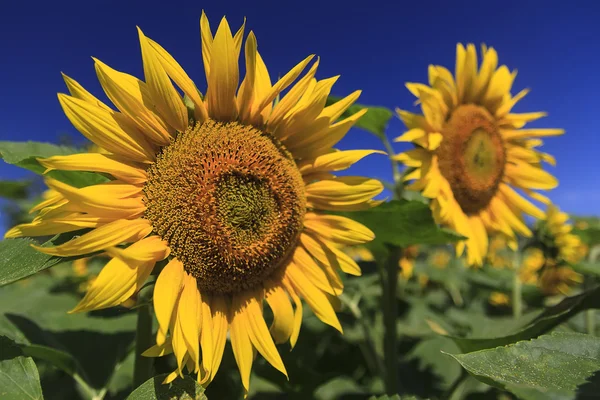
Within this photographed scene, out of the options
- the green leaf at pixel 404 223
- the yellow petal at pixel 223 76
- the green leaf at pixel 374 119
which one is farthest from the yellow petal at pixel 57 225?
the green leaf at pixel 374 119

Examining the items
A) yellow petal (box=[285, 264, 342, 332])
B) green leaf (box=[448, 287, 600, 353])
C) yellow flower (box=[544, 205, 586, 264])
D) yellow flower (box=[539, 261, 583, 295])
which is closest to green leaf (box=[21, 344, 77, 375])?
yellow petal (box=[285, 264, 342, 332])

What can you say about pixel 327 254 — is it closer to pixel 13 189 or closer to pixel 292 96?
pixel 292 96

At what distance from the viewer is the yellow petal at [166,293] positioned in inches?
55.9

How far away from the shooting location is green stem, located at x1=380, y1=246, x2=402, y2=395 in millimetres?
A: 2629

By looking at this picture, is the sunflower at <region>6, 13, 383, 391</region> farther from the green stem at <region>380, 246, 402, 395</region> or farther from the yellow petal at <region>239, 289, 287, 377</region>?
the green stem at <region>380, 246, 402, 395</region>

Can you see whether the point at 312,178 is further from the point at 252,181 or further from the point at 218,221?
the point at 218,221

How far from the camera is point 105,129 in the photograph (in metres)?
1.53

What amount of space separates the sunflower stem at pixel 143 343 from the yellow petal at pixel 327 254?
648 mm

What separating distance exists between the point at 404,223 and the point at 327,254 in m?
0.42

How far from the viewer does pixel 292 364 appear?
2.59m

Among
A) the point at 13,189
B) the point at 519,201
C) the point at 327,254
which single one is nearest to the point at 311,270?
the point at 327,254

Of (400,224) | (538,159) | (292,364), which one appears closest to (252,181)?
(400,224)

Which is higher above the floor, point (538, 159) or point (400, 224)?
point (538, 159)

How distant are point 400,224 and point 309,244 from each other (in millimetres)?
456
